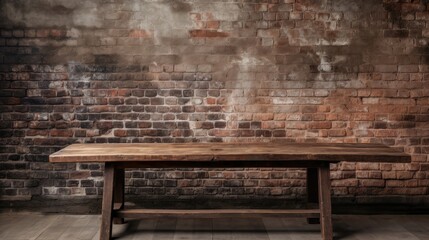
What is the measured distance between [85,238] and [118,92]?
143cm

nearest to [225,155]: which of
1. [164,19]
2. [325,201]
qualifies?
[325,201]

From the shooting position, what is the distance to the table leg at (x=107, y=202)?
11.3 feet

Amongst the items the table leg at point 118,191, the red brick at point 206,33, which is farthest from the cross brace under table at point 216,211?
the red brick at point 206,33

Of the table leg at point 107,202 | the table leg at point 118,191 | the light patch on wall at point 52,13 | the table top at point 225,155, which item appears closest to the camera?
the table top at point 225,155

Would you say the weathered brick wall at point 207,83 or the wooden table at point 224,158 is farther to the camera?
the weathered brick wall at point 207,83

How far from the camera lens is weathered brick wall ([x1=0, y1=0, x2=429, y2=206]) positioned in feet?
14.4

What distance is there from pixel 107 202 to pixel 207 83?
Answer: 1547 millimetres

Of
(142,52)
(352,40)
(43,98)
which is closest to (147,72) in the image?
(142,52)

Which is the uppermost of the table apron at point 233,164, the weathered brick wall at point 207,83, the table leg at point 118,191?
the weathered brick wall at point 207,83

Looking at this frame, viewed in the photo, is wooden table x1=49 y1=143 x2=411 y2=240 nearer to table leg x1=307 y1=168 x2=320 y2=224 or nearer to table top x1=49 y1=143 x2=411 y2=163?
table top x1=49 y1=143 x2=411 y2=163

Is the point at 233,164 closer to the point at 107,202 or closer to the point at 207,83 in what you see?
the point at 107,202

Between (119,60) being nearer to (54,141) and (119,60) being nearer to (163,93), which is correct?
(163,93)

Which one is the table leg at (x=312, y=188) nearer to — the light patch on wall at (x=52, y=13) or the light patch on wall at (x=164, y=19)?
the light patch on wall at (x=164, y=19)

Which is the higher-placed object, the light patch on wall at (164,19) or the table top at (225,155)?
the light patch on wall at (164,19)
